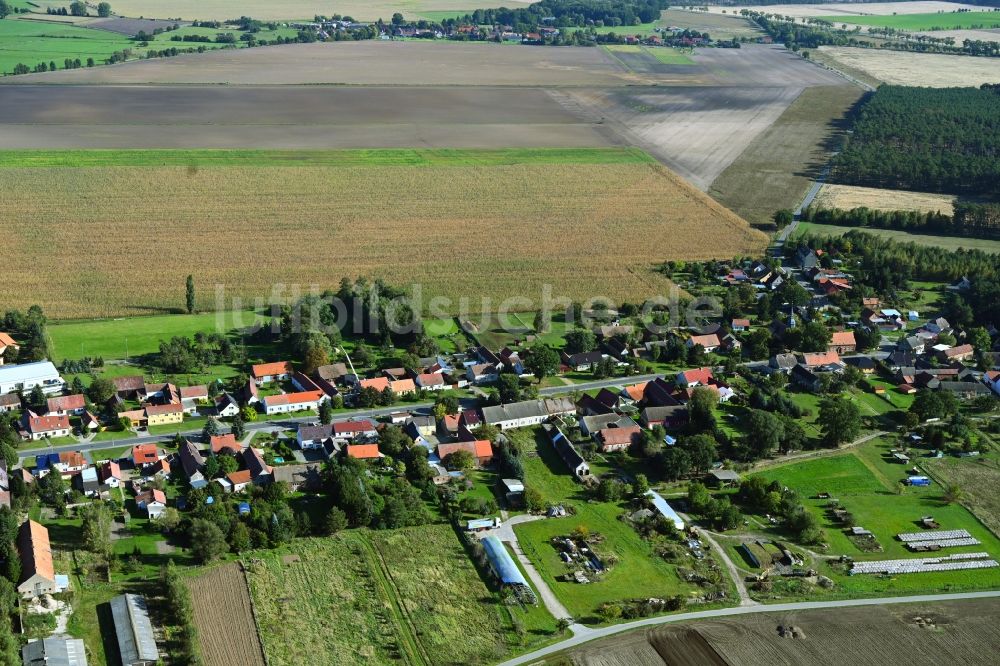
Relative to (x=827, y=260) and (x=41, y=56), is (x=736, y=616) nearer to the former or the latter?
(x=827, y=260)

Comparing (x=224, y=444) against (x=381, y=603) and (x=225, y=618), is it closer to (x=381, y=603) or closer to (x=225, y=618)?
(x=225, y=618)

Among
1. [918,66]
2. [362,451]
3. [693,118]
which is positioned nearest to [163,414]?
[362,451]

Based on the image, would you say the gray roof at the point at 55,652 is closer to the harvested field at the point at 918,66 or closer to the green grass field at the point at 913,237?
the green grass field at the point at 913,237

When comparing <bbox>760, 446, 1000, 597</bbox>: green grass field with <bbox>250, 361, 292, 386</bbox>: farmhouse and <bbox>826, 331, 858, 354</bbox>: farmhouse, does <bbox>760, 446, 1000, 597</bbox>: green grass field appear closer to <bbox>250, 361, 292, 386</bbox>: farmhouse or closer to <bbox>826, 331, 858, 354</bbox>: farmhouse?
<bbox>826, 331, 858, 354</bbox>: farmhouse

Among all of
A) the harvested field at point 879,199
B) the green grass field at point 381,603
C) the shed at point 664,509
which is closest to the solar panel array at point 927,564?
the shed at point 664,509

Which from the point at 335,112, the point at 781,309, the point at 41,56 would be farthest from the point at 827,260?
the point at 41,56

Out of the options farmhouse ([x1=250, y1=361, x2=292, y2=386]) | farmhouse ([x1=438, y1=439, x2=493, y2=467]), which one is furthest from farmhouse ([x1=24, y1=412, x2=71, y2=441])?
farmhouse ([x1=438, y1=439, x2=493, y2=467])

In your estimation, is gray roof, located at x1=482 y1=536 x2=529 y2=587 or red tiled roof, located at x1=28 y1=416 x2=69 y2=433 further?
red tiled roof, located at x1=28 y1=416 x2=69 y2=433
